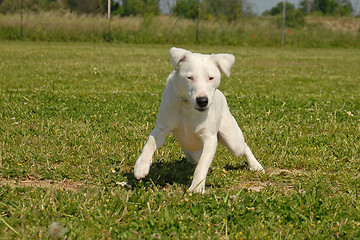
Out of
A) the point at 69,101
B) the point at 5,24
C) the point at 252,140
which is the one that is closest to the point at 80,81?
the point at 69,101

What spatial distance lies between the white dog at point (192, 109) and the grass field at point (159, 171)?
0.27 m

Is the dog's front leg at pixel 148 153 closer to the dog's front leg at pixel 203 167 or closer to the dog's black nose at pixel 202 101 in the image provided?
the dog's front leg at pixel 203 167

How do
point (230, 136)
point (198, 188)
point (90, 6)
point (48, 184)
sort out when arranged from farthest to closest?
1. point (90, 6)
2. point (230, 136)
3. point (48, 184)
4. point (198, 188)

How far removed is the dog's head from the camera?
3471mm

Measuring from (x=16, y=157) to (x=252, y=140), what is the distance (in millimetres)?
2477

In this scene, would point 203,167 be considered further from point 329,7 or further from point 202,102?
point 329,7

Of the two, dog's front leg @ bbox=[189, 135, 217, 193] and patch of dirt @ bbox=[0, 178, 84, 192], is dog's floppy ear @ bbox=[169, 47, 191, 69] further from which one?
patch of dirt @ bbox=[0, 178, 84, 192]

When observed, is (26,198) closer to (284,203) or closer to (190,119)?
(190,119)

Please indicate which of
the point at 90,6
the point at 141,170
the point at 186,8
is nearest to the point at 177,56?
the point at 141,170

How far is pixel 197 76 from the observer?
3.54 metres

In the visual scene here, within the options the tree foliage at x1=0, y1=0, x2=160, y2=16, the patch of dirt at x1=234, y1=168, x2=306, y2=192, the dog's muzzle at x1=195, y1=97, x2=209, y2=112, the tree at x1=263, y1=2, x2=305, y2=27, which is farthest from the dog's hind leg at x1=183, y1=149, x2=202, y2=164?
the tree at x1=263, y1=2, x2=305, y2=27

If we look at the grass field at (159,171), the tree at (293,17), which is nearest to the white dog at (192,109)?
the grass field at (159,171)

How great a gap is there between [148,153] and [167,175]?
0.62 meters

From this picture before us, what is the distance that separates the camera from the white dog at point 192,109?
11.6ft
